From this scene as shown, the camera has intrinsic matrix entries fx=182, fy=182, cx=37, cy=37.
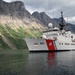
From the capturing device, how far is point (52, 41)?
11506cm

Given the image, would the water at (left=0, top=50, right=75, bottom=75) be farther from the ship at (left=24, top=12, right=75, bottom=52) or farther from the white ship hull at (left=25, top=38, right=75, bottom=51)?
the ship at (left=24, top=12, right=75, bottom=52)

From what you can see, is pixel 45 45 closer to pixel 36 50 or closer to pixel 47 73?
pixel 36 50

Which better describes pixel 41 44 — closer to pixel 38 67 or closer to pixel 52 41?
pixel 52 41

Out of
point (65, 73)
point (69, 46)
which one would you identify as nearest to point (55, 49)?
point (69, 46)

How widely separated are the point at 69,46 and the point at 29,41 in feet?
109

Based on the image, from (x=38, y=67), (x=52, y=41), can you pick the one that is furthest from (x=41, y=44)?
(x=38, y=67)

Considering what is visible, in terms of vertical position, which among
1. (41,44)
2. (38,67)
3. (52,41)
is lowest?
(41,44)

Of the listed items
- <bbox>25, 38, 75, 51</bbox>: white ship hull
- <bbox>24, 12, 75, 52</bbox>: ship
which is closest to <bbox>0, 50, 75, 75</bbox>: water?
<bbox>25, 38, 75, 51</bbox>: white ship hull

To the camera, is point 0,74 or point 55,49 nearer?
A: point 0,74

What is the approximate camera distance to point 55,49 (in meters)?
119

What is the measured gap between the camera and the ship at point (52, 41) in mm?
113312

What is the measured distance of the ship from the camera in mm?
113312

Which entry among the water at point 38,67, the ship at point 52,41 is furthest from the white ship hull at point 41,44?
the water at point 38,67

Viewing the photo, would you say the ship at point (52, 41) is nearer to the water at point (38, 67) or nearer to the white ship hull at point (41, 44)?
the white ship hull at point (41, 44)
